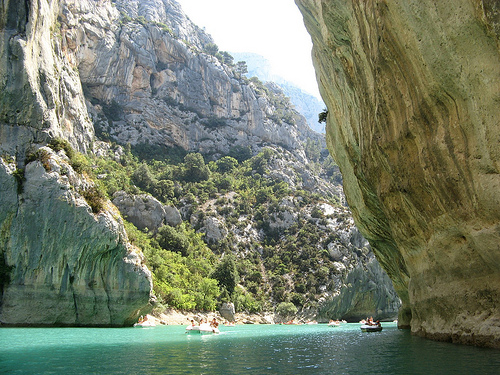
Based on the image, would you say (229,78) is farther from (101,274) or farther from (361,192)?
(361,192)

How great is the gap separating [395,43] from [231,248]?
2746 inches

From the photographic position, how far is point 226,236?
8131 cm

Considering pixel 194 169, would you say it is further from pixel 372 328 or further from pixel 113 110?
pixel 372 328

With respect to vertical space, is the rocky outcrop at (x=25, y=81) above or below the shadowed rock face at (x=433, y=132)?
above

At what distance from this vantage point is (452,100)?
12344 mm

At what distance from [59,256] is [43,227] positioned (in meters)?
2.85

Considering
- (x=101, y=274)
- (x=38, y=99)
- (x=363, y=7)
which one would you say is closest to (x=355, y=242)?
(x=101, y=274)

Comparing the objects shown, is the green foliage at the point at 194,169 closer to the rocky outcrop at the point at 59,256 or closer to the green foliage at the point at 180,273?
the green foliage at the point at 180,273

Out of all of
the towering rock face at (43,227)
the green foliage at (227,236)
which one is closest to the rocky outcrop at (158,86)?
the green foliage at (227,236)

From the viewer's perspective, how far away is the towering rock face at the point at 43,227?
30875 millimetres

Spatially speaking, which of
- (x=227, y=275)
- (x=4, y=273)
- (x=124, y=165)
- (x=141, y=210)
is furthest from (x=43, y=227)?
(x=124, y=165)

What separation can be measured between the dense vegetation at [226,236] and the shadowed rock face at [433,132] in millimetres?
37151

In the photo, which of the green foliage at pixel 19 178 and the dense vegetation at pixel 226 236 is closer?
the green foliage at pixel 19 178

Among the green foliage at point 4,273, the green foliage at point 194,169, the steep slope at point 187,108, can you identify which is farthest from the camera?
the green foliage at point 194,169
